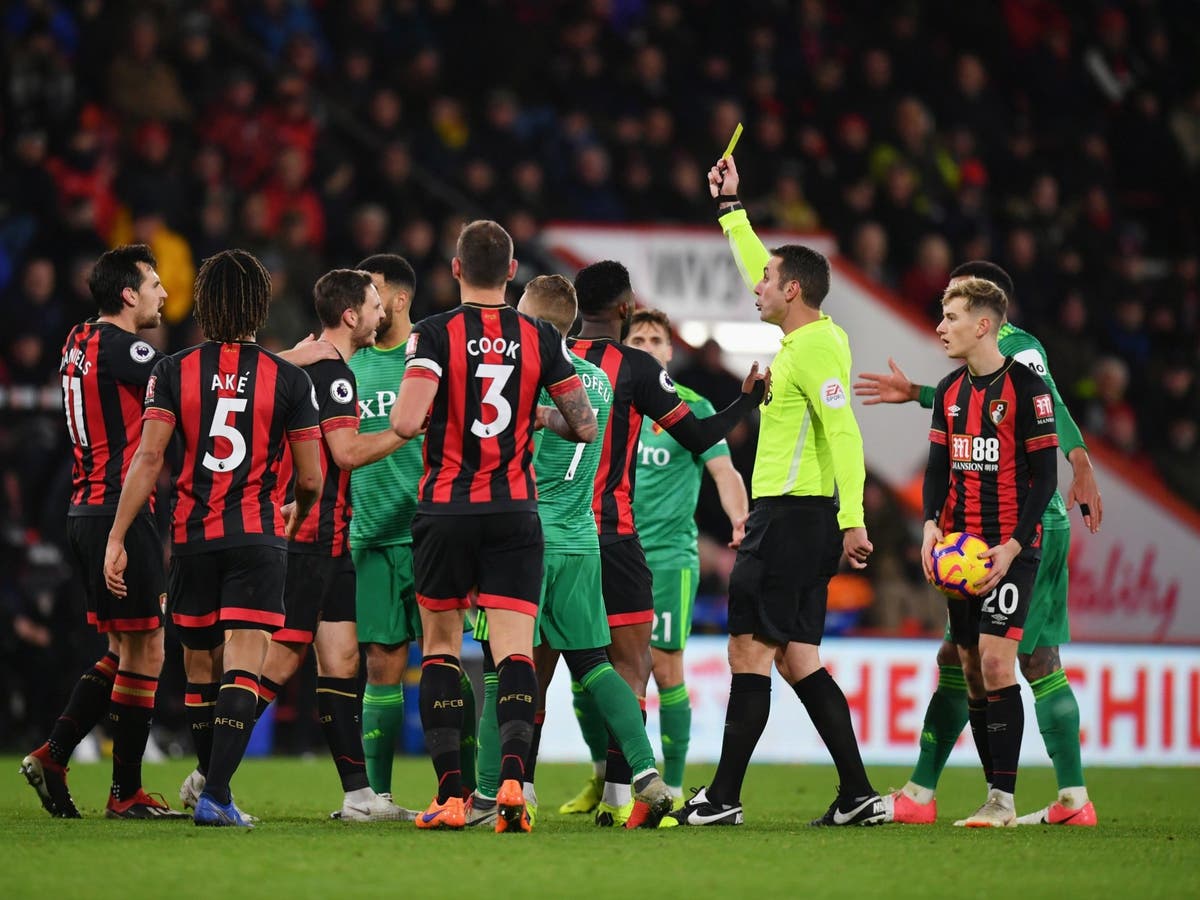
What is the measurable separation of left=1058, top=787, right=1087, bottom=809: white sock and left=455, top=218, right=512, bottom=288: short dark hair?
3.40 metres

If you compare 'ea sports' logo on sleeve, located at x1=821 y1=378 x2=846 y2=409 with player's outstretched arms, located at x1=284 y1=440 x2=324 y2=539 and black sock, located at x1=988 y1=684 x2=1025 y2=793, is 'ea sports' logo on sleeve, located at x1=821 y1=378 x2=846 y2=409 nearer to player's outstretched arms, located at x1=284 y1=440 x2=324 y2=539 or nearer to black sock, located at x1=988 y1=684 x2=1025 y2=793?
black sock, located at x1=988 y1=684 x2=1025 y2=793

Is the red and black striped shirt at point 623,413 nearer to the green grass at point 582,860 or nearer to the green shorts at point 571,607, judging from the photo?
the green shorts at point 571,607

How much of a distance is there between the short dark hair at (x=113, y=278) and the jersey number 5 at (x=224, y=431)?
38.4 inches

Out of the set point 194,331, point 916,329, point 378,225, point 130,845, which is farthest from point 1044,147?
point 130,845

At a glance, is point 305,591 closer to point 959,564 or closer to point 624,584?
point 624,584

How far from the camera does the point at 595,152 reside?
53.0 feet

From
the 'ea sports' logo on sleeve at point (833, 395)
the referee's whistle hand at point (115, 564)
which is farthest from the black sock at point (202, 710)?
the 'ea sports' logo on sleeve at point (833, 395)

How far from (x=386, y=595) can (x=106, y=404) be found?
143 cm

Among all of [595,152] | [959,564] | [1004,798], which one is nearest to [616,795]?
[1004,798]

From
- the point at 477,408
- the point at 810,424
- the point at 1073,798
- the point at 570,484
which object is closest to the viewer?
the point at 477,408

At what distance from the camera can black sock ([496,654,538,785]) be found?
6.63 meters

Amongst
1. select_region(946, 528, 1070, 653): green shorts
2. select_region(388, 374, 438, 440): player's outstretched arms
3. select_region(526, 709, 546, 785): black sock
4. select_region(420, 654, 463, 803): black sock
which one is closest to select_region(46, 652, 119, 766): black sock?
select_region(420, 654, 463, 803): black sock

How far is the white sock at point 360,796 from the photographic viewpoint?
760 cm

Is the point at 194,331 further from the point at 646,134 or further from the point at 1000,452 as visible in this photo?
the point at 1000,452
